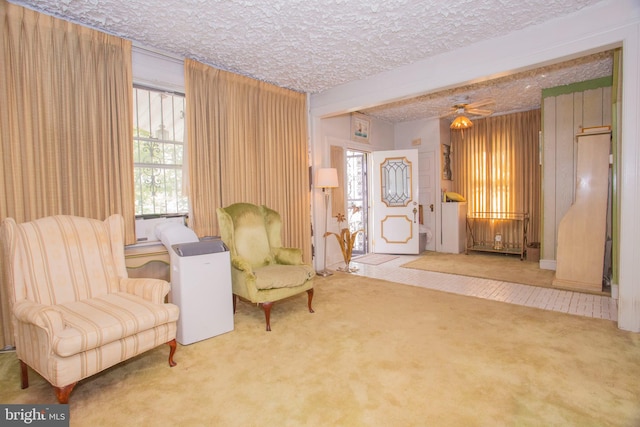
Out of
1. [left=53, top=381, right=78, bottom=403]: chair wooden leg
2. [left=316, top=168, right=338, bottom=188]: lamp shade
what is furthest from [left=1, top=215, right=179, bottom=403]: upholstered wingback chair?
[left=316, top=168, right=338, bottom=188]: lamp shade

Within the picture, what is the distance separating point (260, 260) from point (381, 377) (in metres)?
1.83

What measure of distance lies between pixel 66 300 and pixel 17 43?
198cm

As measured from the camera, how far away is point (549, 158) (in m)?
4.95

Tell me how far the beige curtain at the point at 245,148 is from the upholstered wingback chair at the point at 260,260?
421mm

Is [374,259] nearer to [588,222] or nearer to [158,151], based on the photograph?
[588,222]

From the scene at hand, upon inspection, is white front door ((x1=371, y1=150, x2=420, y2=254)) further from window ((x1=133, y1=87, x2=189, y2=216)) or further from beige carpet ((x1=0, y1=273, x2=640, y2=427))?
window ((x1=133, y1=87, x2=189, y2=216))

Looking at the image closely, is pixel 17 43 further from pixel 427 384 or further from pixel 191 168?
pixel 427 384

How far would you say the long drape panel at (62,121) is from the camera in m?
2.48

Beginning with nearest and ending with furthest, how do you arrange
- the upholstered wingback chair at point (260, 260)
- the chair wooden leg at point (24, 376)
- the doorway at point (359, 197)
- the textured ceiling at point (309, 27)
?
the chair wooden leg at point (24, 376) < the textured ceiling at point (309, 27) < the upholstered wingback chair at point (260, 260) < the doorway at point (359, 197)

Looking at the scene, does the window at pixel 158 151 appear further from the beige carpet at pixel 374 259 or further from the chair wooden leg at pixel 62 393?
the beige carpet at pixel 374 259

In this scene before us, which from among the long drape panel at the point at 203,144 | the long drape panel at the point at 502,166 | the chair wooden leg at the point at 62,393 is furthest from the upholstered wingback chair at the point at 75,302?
the long drape panel at the point at 502,166

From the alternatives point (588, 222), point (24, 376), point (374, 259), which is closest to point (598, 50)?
point (588, 222)

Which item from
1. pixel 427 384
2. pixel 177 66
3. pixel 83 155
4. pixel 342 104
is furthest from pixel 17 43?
pixel 427 384

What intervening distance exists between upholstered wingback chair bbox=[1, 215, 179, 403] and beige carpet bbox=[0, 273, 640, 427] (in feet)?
0.88
